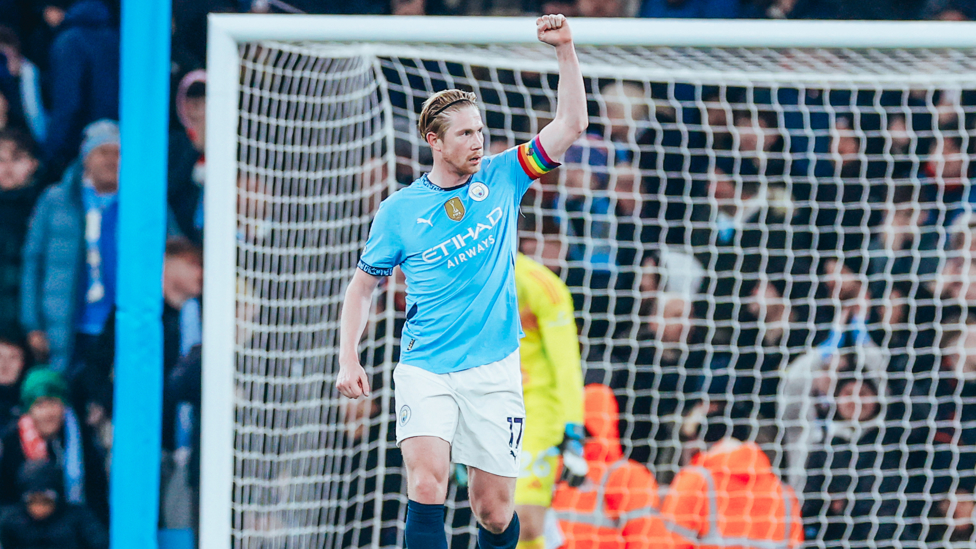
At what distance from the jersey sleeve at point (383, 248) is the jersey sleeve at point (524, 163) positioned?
34cm

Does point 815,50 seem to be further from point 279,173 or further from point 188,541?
point 188,541

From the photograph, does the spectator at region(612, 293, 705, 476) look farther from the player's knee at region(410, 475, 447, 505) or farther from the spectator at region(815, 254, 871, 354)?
the player's knee at region(410, 475, 447, 505)

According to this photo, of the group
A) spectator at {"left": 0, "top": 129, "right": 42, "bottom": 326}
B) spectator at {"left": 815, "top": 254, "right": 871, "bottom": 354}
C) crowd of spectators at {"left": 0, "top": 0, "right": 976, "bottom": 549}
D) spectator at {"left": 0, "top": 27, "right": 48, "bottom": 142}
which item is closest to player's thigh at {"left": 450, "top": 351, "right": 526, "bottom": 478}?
crowd of spectators at {"left": 0, "top": 0, "right": 976, "bottom": 549}

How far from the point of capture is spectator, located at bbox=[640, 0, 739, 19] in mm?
4891

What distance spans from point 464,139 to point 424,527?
107cm

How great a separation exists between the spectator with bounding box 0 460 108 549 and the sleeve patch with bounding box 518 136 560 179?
2.95 m

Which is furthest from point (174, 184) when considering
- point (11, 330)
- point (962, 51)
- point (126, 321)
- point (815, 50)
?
point (962, 51)

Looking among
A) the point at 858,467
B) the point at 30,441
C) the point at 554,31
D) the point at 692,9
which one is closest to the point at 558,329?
the point at 554,31

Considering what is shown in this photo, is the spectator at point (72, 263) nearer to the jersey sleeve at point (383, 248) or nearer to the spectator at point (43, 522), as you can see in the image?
the spectator at point (43, 522)

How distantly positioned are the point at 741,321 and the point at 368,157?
1.95 metres

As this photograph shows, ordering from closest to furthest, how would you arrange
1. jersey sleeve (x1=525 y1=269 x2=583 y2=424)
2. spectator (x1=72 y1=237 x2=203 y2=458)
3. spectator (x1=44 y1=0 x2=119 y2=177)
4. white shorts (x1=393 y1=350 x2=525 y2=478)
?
1. white shorts (x1=393 y1=350 x2=525 y2=478)
2. jersey sleeve (x1=525 y1=269 x2=583 y2=424)
3. spectator (x1=72 y1=237 x2=203 y2=458)
4. spectator (x1=44 y1=0 x2=119 y2=177)

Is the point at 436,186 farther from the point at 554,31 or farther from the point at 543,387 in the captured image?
the point at 543,387

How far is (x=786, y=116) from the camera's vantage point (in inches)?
186

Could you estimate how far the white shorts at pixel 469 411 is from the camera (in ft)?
8.18
